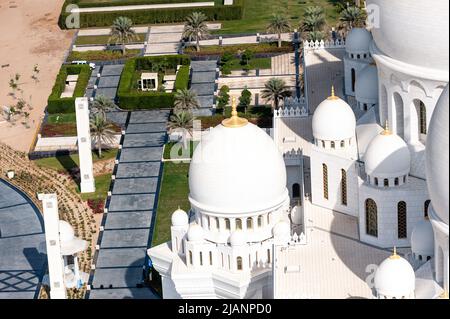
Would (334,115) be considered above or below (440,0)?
below

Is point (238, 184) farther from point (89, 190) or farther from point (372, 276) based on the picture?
point (89, 190)

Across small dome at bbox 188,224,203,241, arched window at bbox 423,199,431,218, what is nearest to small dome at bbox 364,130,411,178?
arched window at bbox 423,199,431,218

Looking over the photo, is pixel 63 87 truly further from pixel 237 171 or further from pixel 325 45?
pixel 237 171

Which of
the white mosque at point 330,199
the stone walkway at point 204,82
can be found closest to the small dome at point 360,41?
the white mosque at point 330,199
